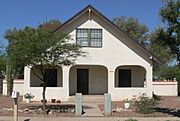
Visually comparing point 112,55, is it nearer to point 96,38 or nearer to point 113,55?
point 113,55

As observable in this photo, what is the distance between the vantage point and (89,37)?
98.6 ft

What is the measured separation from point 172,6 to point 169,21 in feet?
2.26

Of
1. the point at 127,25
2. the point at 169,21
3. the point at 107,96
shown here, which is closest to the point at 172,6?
the point at 169,21

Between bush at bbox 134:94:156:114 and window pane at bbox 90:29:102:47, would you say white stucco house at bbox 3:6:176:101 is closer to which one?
window pane at bbox 90:29:102:47

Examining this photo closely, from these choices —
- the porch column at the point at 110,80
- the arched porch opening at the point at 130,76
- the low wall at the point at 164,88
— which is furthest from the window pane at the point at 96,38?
the low wall at the point at 164,88

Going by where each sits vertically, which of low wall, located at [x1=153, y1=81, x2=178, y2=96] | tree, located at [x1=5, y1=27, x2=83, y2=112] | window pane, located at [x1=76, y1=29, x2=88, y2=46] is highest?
window pane, located at [x1=76, y1=29, x2=88, y2=46]

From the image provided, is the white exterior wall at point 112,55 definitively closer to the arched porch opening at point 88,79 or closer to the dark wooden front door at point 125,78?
the arched porch opening at point 88,79

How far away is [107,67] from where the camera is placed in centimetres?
3036

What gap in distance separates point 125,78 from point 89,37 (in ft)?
17.2

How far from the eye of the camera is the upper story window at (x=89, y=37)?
3009cm

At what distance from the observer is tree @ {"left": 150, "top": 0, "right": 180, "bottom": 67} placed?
16.9 m

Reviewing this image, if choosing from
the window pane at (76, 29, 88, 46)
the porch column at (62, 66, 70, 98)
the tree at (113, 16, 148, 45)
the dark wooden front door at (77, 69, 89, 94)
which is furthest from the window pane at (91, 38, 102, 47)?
the tree at (113, 16, 148, 45)

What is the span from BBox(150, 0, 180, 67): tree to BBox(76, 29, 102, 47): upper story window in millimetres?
12389

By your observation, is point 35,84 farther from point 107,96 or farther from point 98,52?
point 107,96
